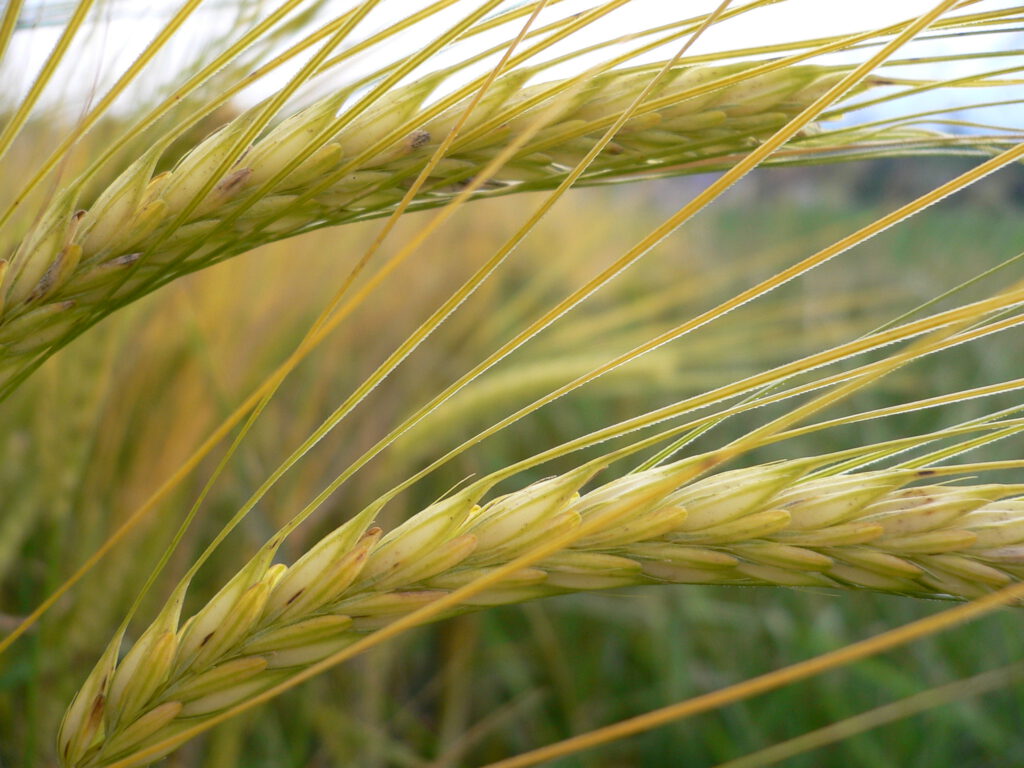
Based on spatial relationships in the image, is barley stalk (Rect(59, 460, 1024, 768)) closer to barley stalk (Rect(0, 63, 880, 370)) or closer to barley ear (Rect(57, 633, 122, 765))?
barley ear (Rect(57, 633, 122, 765))

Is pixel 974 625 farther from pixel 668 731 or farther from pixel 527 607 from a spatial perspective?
pixel 527 607

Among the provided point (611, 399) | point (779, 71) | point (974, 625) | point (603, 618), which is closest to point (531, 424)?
point (611, 399)

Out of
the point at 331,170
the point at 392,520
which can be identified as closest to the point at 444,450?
the point at 392,520

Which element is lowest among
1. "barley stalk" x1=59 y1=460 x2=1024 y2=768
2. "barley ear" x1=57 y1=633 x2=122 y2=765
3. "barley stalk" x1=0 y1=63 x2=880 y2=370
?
"barley ear" x1=57 y1=633 x2=122 y2=765

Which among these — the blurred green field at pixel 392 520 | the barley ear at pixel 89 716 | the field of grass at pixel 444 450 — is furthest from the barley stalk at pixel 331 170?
the blurred green field at pixel 392 520

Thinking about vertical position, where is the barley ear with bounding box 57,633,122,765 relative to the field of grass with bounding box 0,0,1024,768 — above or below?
below

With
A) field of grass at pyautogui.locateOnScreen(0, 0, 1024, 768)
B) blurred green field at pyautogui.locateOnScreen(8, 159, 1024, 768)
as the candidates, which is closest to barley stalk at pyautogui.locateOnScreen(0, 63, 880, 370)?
field of grass at pyautogui.locateOnScreen(0, 0, 1024, 768)

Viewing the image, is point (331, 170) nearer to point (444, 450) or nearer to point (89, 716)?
point (89, 716)
